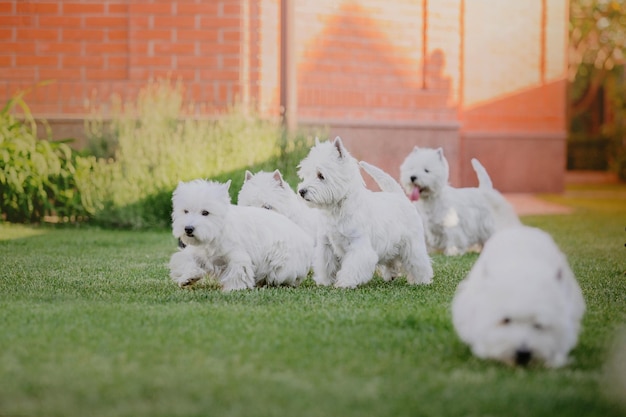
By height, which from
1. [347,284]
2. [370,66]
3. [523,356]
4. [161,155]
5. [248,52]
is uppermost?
[248,52]

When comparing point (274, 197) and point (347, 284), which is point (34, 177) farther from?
point (347, 284)

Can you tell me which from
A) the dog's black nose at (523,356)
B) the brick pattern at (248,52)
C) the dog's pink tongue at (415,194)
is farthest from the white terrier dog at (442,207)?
the dog's black nose at (523,356)

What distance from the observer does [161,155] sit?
40.5 ft

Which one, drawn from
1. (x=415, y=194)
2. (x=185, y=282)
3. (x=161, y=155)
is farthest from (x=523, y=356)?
(x=161, y=155)

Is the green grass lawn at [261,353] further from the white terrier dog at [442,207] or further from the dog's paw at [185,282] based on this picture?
the white terrier dog at [442,207]

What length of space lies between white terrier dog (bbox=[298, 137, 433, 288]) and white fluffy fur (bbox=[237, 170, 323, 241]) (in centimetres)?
86

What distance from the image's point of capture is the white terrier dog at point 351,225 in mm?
7133

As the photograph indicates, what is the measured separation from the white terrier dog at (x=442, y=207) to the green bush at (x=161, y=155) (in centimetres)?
265

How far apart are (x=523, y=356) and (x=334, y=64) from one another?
488 inches

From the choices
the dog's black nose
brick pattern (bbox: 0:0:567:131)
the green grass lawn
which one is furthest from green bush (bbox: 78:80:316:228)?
the dog's black nose

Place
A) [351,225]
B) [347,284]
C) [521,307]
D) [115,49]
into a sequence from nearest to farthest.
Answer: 1. [521,307]
2. [347,284]
3. [351,225]
4. [115,49]

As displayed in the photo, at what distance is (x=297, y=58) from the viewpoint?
1581 cm

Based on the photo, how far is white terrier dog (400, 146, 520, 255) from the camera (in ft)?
32.9

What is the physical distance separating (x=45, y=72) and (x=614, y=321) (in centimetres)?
1117
